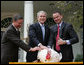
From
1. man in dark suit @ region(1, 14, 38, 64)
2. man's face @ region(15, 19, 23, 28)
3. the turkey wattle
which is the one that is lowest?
the turkey wattle

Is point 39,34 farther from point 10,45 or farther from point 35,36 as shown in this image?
point 10,45

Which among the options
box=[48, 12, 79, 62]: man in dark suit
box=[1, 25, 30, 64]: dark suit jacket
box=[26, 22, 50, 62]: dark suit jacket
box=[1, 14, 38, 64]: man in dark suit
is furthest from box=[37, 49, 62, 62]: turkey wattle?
box=[48, 12, 79, 62]: man in dark suit

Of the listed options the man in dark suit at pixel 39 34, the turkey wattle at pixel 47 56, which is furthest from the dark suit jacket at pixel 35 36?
the turkey wattle at pixel 47 56

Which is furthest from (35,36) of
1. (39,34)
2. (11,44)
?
(11,44)

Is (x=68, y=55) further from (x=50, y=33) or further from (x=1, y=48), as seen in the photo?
(x=1, y=48)

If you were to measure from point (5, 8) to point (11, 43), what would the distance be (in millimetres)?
14229

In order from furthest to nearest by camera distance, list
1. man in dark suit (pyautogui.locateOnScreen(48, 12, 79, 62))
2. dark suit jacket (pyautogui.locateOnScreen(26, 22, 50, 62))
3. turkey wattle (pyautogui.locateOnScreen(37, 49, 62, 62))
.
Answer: man in dark suit (pyautogui.locateOnScreen(48, 12, 79, 62)) < dark suit jacket (pyautogui.locateOnScreen(26, 22, 50, 62)) < turkey wattle (pyautogui.locateOnScreen(37, 49, 62, 62))

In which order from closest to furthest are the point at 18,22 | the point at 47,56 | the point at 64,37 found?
the point at 47,56, the point at 18,22, the point at 64,37

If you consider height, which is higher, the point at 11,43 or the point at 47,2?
the point at 47,2

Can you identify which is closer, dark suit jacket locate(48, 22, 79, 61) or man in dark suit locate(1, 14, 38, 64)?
man in dark suit locate(1, 14, 38, 64)

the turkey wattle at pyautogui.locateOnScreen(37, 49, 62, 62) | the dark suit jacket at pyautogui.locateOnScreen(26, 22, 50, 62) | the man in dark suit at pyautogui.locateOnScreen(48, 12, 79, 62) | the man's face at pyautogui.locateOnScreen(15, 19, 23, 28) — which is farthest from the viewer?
the man in dark suit at pyautogui.locateOnScreen(48, 12, 79, 62)

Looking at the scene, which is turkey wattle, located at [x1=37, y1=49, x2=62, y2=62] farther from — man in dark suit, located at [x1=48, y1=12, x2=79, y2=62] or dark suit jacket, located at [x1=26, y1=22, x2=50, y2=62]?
man in dark suit, located at [x1=48, y1=12, x2=79, y2=62]

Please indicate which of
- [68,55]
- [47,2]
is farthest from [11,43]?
[47,2]

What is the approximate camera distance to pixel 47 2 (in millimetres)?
17547
